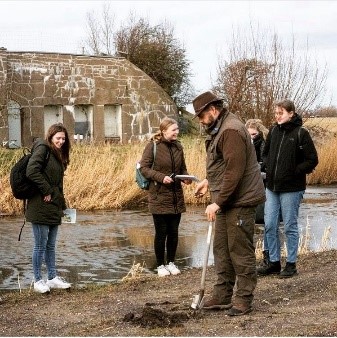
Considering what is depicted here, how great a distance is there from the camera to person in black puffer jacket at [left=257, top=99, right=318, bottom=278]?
9.66m

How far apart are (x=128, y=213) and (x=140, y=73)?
15.4m

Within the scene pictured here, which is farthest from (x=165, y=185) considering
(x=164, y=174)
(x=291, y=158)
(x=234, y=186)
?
(x=234, y=186)

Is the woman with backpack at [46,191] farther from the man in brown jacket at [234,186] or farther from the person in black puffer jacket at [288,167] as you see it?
the person in black puffer jacket at [288,167]

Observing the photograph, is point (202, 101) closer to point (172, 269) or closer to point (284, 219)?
point (284, 219)

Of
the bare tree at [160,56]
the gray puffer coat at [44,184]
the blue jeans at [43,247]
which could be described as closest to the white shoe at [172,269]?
the blue jeans at [43,247]

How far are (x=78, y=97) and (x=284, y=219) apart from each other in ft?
75.7

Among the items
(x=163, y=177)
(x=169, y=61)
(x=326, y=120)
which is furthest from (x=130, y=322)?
(x=169, y=61)

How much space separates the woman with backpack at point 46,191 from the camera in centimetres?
931

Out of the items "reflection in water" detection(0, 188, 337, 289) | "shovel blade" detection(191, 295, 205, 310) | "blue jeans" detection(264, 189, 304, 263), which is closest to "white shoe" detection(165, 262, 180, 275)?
"reflection in water" detection(0, 188, 337, 289)

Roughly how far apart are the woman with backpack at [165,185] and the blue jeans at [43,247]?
1515 millimetres

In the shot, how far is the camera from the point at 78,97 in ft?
106

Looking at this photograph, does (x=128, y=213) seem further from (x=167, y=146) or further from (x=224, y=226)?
(x=224, y=226)

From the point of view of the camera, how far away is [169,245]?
1088 cm

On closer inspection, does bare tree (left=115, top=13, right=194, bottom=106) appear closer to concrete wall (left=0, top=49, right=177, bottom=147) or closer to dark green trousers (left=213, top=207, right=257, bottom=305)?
concrete wall (left=0, top=49, right=177, bottom=147)
